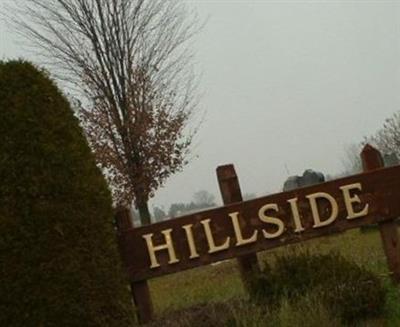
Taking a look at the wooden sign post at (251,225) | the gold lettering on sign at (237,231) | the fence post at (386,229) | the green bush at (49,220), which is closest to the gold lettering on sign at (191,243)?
the wooden sign post at (251,225)

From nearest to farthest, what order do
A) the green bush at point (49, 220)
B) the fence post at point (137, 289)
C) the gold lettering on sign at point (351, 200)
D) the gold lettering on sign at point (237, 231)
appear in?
the green bush at point (49, 220) → the fence post at point (137, 289) → the gold lettering on sign at point (237, 231) → the gold lettering on sign at point (351, 200)

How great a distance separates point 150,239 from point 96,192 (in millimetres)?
1003

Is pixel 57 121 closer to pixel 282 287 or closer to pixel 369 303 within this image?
pixel 282 287

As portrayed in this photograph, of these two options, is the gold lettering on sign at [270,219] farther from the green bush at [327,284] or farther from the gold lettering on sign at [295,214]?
the green bush at [327,284]

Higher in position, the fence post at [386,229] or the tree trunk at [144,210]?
the tree trunk at [144,210]

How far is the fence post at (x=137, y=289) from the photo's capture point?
5.86m

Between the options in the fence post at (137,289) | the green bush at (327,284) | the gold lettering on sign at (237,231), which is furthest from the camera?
the gold lettering on sign at (237,231)

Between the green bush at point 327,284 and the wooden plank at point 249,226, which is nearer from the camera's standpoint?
the green bush at point 327,284

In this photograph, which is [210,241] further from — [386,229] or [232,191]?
[386,229]

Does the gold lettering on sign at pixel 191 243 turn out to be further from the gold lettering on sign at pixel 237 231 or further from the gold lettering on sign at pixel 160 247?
the gold lettering on sign at pixel 237 231

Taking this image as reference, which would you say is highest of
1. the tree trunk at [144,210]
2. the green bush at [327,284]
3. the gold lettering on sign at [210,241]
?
the tree trunk at [144,210]

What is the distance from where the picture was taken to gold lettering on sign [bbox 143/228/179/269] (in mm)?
5926

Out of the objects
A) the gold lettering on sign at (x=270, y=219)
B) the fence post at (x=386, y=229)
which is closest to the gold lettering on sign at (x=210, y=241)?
the gold lettering on sign at (x=270, y=219)

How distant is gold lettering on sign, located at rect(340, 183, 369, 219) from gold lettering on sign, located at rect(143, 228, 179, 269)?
64.9 inches
